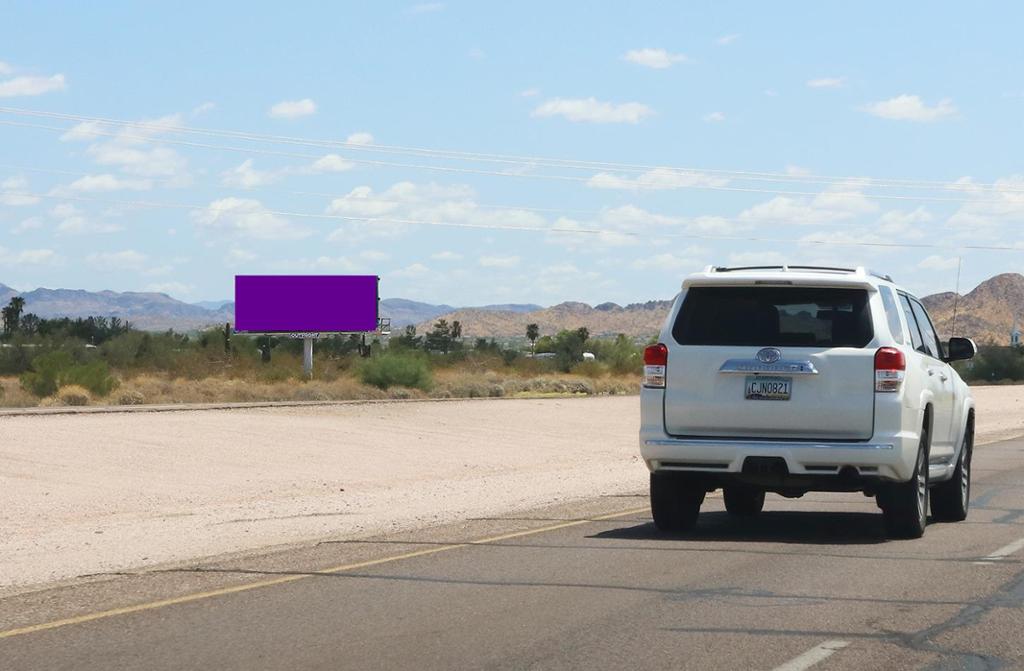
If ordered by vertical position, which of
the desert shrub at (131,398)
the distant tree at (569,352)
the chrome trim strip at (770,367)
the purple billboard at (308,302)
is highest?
the purple billboard at (308,302)

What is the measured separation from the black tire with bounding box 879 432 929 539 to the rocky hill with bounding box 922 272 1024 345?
157m

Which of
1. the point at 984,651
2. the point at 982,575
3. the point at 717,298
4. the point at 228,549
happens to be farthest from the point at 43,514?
the point at 984,651

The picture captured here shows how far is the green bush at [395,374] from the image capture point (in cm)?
5831

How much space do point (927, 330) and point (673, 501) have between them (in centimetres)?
352

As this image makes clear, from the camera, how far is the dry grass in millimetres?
46656

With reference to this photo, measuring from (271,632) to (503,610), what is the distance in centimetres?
154

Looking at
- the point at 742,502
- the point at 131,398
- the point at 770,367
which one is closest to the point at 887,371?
the point at 770,367

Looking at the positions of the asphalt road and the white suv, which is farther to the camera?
the white suv

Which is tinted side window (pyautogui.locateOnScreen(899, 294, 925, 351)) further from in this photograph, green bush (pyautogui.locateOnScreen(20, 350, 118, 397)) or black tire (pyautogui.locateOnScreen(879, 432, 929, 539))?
green bush (pyautogui.locateOnScreen(20, 350, 118, 397))

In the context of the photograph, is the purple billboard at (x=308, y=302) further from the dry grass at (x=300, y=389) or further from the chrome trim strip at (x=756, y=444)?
the chrome trim strip at (x=756, y=444)

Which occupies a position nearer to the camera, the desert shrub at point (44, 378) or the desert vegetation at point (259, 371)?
Answer: the desert shrub at point (44, 378)

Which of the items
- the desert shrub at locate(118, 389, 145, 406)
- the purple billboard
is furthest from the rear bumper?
the purple billboard

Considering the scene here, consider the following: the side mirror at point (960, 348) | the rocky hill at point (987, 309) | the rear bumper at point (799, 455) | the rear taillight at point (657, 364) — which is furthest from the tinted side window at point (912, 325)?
the rocky hill at point (987, 309)

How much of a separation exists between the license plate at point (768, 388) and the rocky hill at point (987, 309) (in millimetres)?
158254
